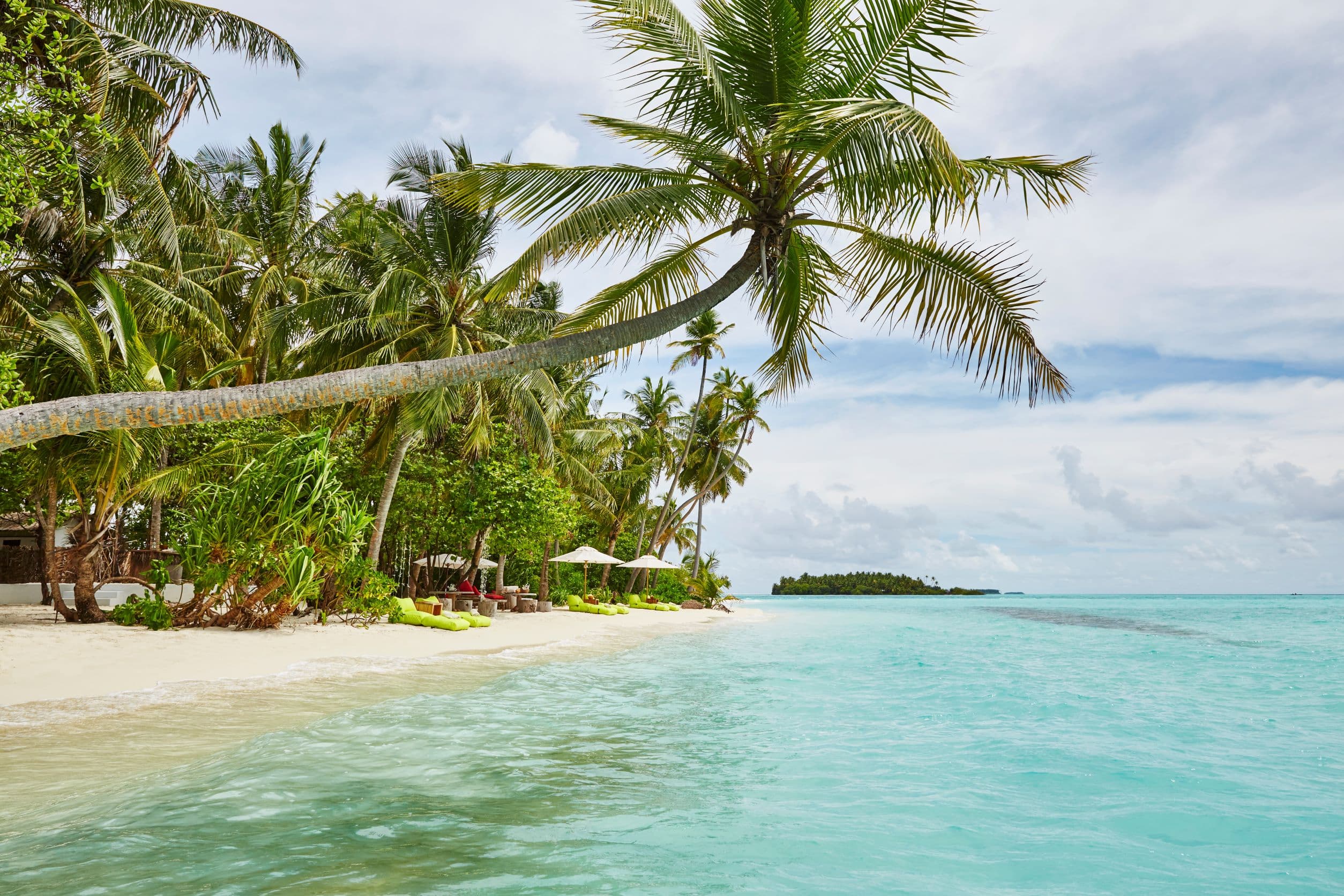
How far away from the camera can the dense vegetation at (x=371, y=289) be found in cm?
538

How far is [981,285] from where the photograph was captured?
19.1 feet

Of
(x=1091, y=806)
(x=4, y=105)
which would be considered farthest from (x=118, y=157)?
(x=1091, y=806)

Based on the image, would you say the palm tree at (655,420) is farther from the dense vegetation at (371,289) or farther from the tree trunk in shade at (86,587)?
the tree trunk in shade at (86,587)

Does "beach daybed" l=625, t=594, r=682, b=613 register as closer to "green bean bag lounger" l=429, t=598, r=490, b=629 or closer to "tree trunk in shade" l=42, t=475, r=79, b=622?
"green bean bag lounger" l=429, t=598, r=490, b=629

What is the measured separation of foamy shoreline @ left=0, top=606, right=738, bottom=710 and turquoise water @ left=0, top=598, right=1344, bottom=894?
2.14 metres

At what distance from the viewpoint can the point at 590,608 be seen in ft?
81.3

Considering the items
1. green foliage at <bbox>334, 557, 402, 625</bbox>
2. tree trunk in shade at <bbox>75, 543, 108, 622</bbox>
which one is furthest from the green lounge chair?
tree trunk in shade at <bbox>75, 543, 108, 622</bbox>

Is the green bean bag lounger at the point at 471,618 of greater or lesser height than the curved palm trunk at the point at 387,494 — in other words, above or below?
below

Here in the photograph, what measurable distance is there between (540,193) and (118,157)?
7729 millimetres

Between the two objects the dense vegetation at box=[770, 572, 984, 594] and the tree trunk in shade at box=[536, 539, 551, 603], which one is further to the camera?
the dense vegetation at box=[770, 572, 984, 594]

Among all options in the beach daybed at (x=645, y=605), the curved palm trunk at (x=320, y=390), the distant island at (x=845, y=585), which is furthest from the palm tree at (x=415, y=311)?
→ the distant island at (x=845, y=585)

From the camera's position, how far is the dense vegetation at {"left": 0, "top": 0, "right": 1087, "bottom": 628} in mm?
5375

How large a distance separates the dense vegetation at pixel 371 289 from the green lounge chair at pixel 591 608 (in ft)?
6.97

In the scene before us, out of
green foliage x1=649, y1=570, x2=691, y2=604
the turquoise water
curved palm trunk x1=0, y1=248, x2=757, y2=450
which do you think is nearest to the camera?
curved palm trunk x1=0, y1=248, x2=757, y2=450
